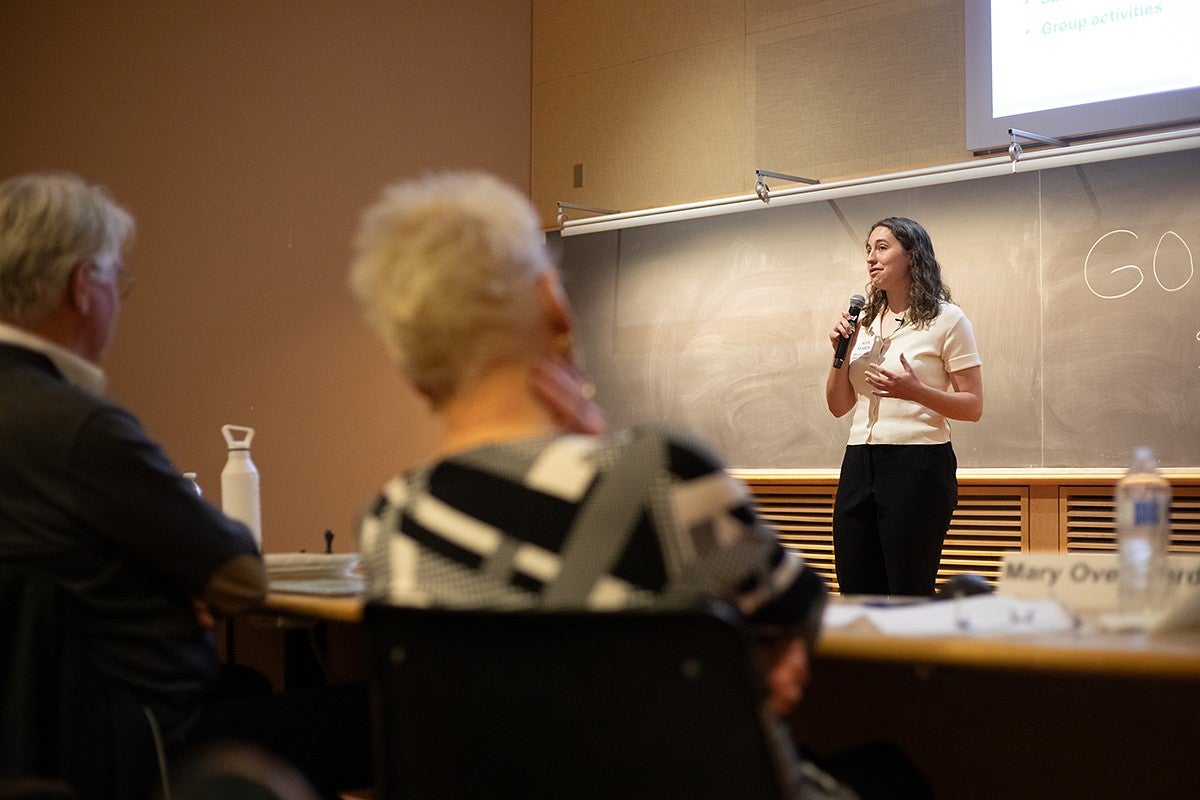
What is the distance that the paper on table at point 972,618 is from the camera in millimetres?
1385

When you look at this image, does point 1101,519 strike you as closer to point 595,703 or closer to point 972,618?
point 972,618

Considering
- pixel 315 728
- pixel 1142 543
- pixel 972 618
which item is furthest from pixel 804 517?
pixel 972 618

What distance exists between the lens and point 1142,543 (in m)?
1.54

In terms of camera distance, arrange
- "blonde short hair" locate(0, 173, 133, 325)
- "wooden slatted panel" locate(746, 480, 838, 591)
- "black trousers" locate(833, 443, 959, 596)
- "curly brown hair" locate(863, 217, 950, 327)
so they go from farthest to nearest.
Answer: "wooden slatted panel" locate(746, 480, 838, 591)
"curly brown hair" locate(863, 217, 950, 327)
"black trousers" locate(833, 443, 959, 596)
"blonde short hair" locate(0, 173, 133, 325)

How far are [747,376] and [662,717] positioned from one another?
15.6 ft

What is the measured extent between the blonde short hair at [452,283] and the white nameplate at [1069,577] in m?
0.72

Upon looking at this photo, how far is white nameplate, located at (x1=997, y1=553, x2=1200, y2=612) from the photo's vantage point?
4.87 feet

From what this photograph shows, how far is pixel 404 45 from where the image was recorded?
5688 mm

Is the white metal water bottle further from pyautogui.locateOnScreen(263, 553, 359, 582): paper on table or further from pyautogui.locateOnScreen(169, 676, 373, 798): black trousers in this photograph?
pyautogui.locateOnScreen(169, 676, 373, 798): black trousers

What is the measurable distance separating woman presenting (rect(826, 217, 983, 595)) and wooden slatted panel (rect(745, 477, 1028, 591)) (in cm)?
124

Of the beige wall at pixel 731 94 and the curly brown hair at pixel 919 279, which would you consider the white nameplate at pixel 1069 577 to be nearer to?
the curly brown hair at pixel 919 279

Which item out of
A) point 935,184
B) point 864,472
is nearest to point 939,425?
point 864,472

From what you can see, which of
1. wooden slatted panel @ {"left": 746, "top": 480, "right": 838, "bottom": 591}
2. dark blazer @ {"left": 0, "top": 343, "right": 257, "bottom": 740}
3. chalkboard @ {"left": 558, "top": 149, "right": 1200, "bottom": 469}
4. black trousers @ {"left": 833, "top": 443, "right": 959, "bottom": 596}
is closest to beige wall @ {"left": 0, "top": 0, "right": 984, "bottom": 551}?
chalkboard @ {"left": 558, "top": 149, "right": 1200, "bottom": 469}

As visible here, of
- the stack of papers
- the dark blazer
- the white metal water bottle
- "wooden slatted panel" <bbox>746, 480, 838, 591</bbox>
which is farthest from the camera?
"wooden slatted panel" <bbox>746, 480, 838, 591</bbox>
